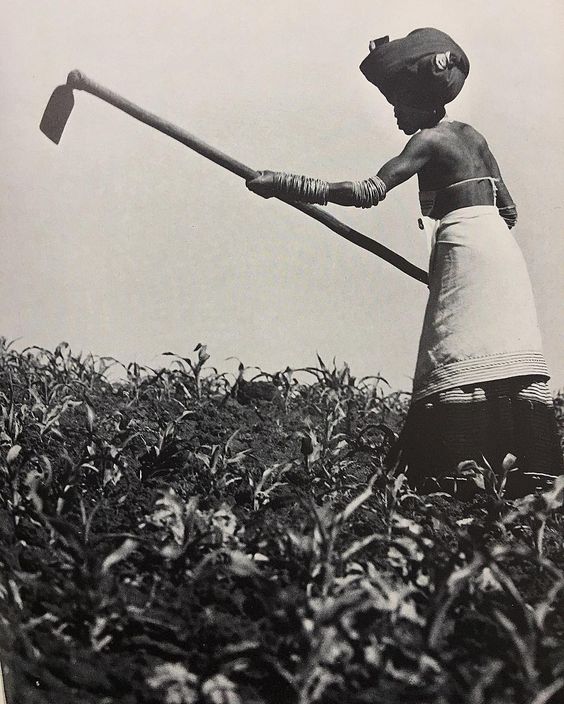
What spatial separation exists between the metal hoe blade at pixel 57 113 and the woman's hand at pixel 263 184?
710mm

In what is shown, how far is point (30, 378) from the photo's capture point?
3051mm

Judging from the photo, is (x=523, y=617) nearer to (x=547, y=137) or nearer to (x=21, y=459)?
(x=547, y=137)

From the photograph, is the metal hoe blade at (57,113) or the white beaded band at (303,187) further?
the metal hoe blade at (57,113)

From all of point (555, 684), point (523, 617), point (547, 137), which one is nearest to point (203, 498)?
point (523, 617)

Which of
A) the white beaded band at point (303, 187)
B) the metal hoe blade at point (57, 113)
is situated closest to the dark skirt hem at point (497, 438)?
the white beaded band at point (303, 187)

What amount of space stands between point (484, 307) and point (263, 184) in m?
0.82

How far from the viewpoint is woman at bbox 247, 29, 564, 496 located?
2.21 meters

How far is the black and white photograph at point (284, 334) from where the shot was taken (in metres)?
1.58

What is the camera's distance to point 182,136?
241cm

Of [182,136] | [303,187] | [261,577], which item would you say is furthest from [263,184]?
[261,577]

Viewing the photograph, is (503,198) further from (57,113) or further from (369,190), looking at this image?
(57,113)

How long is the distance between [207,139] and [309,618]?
160 centimetres

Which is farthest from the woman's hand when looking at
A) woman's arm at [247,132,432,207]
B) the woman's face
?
the woman's face

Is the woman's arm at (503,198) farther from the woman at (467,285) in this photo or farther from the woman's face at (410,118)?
Answer: the woman's face at (410,118)
